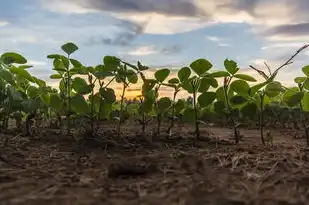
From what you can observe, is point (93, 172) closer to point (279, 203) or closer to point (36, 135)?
point (279, 203)

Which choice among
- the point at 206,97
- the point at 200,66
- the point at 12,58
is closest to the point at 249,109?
the point at 206,97

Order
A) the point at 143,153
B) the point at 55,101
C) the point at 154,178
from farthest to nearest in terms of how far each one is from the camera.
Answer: the point at 55,101
the point at 143,153
the point at 154,178

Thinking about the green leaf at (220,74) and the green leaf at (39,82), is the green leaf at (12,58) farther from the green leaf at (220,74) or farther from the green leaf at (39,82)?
the green leaf at (220,74)

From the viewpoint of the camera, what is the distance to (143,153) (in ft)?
10.1

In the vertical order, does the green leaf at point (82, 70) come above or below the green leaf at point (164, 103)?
above

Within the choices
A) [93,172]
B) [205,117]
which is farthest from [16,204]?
[205,117]

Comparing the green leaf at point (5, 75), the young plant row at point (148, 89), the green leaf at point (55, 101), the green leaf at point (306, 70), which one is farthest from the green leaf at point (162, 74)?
the green leaf at point (5, 75)

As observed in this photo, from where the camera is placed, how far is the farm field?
1946 mm

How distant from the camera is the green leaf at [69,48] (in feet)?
11.6

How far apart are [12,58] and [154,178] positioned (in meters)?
2.05

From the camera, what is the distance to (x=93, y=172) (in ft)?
7.73

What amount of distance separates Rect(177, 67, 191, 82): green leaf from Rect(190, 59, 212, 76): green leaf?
0.07 m

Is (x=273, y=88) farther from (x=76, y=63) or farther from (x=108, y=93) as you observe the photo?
(x=76, y=63)

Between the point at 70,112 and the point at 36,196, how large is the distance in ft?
6.11
